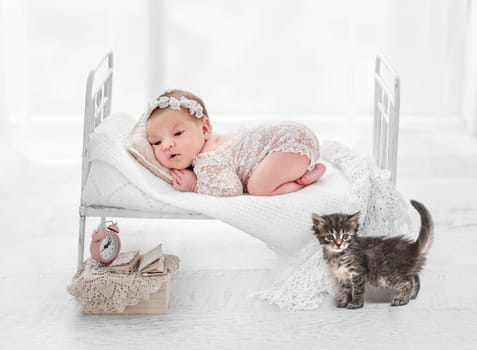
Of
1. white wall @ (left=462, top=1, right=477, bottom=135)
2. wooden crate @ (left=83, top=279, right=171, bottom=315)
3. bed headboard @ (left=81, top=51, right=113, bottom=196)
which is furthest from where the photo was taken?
white wall @ (left=462, top=1, right=477, bottom=135)

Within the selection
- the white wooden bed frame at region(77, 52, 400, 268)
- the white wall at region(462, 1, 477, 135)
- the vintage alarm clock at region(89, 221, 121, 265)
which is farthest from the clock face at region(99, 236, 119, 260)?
the white wall at region(462, 1, 477, 135)

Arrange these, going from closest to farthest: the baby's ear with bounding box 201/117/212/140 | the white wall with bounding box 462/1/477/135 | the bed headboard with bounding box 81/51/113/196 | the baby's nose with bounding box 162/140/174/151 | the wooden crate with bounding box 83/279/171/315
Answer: the wooden crate with bounding box 83/279/171/315 < the bed headboard with bounding box 81/51/113/196 < the baby's nose with bounding box 162/140/174/151 < the baby's ear with bounding box 201/117/212/140 < the white wall with bounding box 462/1/477/135

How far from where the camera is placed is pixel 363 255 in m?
2.46

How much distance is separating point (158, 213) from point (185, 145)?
0.26m

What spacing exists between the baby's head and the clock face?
0.35 metres

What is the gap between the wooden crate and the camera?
7.93 ft

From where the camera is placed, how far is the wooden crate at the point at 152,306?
95.2 inches

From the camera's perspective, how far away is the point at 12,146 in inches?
175

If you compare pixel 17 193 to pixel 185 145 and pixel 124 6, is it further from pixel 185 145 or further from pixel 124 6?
pixel 124 6

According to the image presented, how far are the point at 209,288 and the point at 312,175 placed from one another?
19.3 inches

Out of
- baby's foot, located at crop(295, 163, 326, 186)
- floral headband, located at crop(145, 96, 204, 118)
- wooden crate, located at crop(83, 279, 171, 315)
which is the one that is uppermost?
floral headband, located at crop(145, 96, 204, 118)

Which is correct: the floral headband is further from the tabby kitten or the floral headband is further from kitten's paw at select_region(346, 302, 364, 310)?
kitten's paw at select_region(346, 302, 364, 310)

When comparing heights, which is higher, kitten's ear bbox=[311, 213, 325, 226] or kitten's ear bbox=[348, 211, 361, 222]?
kitten's ear bbox=[348, 211, 361, 222]

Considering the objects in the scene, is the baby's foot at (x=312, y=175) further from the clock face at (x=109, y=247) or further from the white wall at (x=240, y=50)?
the white wall at (x=240, y=50)
